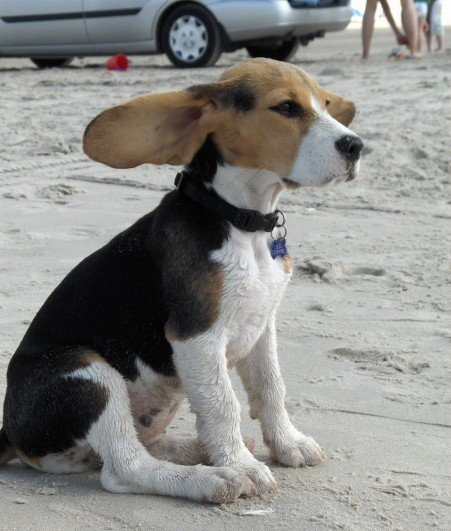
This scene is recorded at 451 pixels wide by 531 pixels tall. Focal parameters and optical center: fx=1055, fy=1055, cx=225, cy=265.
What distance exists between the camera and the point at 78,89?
11.3m

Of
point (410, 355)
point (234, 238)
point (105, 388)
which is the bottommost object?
point (410, 355)

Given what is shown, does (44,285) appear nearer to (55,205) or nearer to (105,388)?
(55,205)

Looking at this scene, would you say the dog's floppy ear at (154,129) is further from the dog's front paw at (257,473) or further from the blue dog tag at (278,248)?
the dog's front paw at (257,473)

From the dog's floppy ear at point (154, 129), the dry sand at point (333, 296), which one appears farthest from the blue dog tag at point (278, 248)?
the dry sand at point (333, 296)

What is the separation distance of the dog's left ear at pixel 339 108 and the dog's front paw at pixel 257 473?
A: 125 centimetres

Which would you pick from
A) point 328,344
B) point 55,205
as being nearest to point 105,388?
point 328,344

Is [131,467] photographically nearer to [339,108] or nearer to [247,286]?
[247,286]

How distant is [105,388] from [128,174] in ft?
15.1

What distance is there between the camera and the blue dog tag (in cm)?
353

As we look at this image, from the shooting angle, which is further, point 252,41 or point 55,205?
point 252,41

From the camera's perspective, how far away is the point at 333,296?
5562mm

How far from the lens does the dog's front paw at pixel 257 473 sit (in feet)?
11.2

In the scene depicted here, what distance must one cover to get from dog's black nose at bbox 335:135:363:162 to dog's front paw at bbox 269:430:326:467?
1.06 meters

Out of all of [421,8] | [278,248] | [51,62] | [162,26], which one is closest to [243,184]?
[278,248]
